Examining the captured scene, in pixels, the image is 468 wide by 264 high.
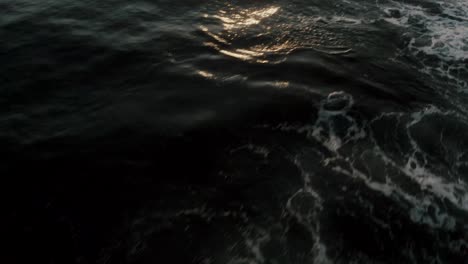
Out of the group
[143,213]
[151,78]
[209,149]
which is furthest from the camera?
[151,78]

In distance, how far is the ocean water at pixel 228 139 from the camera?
6598 mm

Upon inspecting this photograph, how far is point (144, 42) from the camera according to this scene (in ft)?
40.0

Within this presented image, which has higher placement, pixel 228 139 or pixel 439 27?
pixel 439 27

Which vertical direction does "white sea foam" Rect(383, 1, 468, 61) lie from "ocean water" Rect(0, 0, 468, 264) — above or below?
above

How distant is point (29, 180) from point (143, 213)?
10.1 ft

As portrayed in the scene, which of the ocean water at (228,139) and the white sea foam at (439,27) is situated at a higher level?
the white sea foam at (439,27)

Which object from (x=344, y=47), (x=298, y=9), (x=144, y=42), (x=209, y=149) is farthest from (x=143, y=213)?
(x=298, y=9)

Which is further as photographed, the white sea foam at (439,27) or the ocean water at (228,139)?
the white sea foam at (439,27)

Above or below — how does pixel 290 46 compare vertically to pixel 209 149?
above

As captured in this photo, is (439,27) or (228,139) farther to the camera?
(439,27)

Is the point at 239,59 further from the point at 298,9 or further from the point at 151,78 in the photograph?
the point at 298,9

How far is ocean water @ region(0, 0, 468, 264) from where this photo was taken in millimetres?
6598

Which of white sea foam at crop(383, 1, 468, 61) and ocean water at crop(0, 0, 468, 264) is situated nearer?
ocean water at crop(0, 0, 468, 264)

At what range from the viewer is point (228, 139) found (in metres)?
8.65
